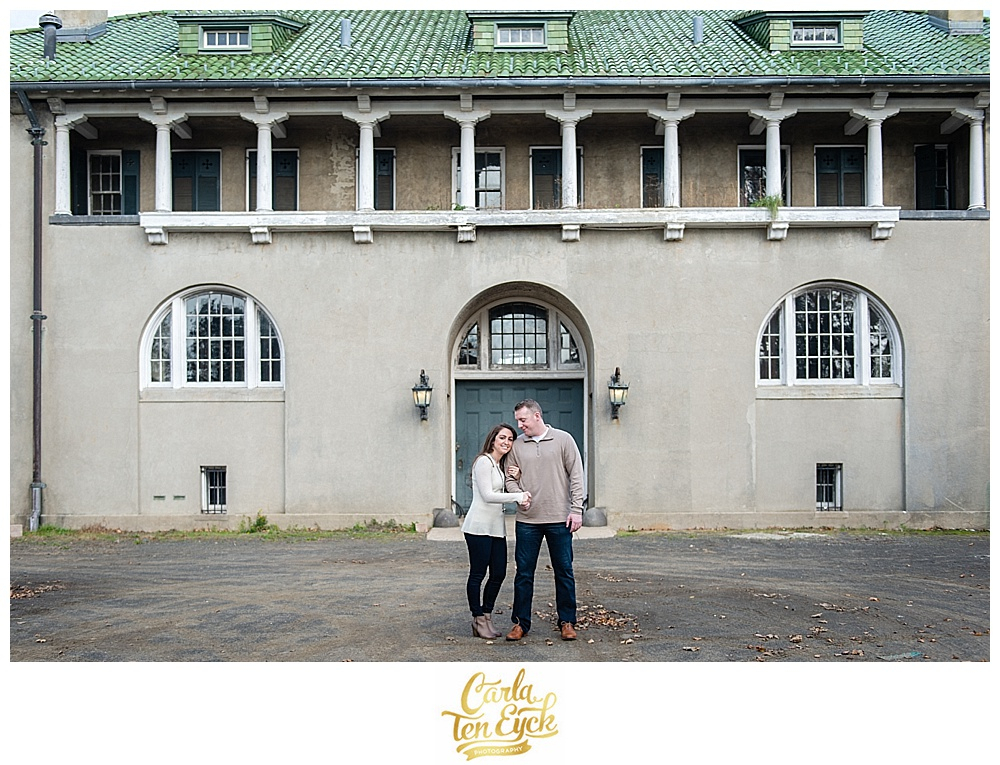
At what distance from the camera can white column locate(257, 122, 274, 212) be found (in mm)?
15711

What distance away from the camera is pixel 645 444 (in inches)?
618

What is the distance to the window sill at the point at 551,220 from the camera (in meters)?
15.5

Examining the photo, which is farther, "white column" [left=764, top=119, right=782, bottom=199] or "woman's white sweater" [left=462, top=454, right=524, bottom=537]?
"white column" [left=764, top=119, right=782, bottom=199]

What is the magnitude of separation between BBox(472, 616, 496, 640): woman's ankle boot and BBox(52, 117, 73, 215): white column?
11.6 m

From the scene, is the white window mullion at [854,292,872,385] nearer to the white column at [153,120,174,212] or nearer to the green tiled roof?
the green tiled roof

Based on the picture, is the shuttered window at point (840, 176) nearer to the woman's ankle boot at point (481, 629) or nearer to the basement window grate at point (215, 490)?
the basement window grate at point (215, 490)

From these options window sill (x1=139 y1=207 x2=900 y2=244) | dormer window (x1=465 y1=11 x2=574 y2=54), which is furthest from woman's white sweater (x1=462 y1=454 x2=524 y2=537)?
dormer window (x1=465 y1=11 x2=574 y2=54)

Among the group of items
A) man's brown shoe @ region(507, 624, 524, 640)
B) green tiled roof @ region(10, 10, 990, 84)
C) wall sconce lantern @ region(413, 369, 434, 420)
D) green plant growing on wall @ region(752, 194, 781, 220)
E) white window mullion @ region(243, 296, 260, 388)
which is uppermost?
green tiled roof @ region(10, 10, 990, 84)

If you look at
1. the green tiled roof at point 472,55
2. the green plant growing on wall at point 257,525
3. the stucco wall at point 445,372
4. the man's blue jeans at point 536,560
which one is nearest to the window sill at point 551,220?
the stucco wall at point 445,372

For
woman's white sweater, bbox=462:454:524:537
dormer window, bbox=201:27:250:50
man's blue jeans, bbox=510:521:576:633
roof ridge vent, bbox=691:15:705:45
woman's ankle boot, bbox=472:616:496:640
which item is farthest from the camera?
roof ridge vent, bbox=691:15:705:45

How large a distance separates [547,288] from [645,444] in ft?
10.2

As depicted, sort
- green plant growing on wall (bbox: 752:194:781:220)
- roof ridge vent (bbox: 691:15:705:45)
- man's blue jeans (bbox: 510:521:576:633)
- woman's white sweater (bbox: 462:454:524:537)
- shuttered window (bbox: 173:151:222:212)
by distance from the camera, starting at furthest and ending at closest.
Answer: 1. roof ridge vent (bbox: 691:15:705:45)
2. shuttered window (bbox: 173:151:222:212)
3. green plant growing on wall (bbox: 752:194:781:220)
4. man's blue jeans (bbox: 510:521:576:633)
5. woman's white sweater (bbox: 462:454:524:537)

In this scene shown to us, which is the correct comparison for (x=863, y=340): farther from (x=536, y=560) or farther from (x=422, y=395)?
(x=536, y=560)
